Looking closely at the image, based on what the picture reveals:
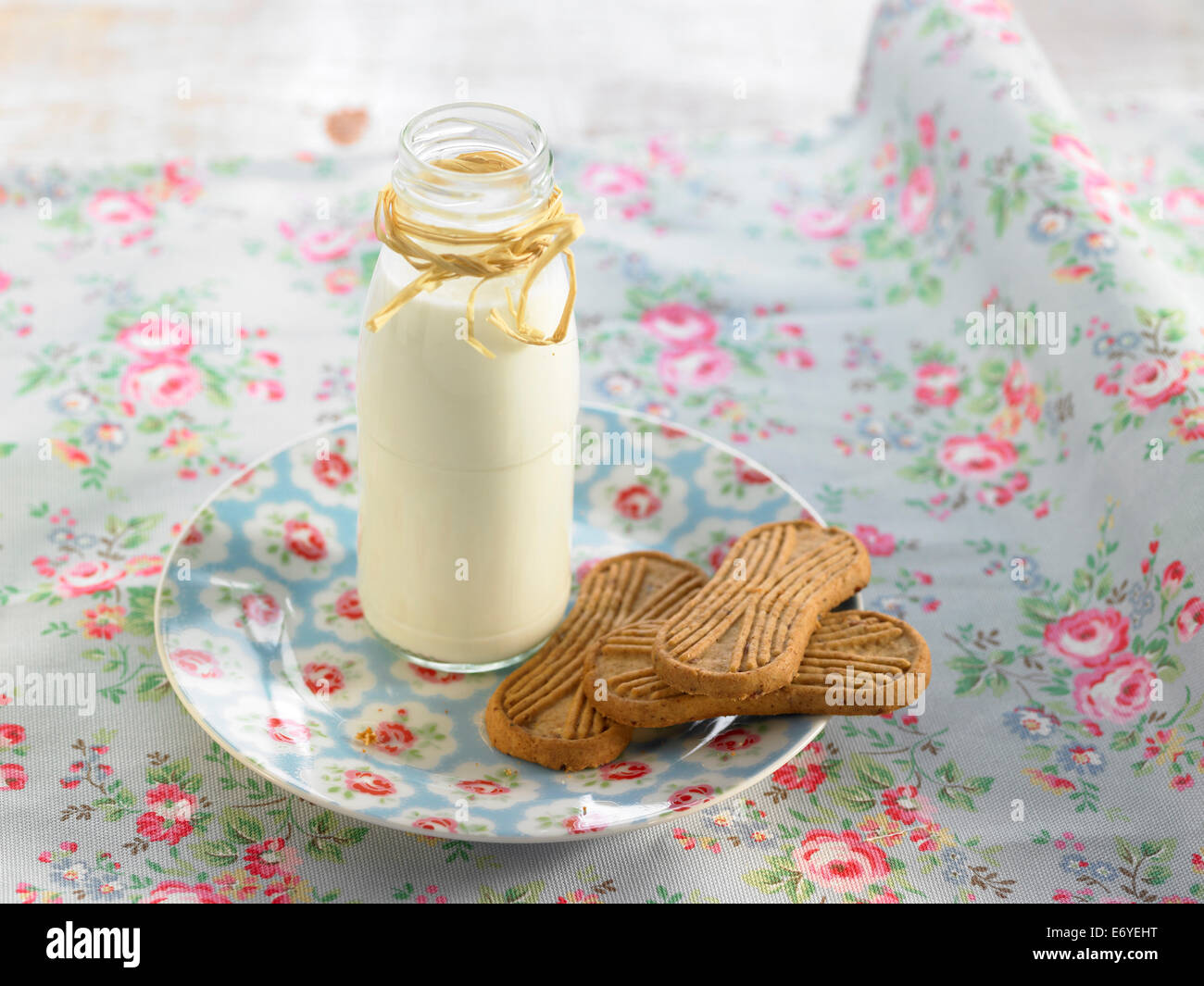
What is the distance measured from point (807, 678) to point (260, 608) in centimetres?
44

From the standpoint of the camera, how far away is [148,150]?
6.10 ft

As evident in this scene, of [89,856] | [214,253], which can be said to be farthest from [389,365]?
[214,253]

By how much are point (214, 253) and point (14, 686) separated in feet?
2.19

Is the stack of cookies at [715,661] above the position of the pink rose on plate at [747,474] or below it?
below

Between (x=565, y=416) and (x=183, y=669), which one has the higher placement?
(x=565, y=416)

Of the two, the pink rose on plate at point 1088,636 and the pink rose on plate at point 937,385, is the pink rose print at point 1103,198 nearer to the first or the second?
the pink rose on plate at point 937,385

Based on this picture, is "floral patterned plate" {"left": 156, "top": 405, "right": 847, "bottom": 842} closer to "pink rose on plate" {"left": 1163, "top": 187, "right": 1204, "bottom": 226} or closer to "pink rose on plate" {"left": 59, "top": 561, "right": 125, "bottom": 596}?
"pink rose on plate" {"left": 59, "top": 561, "right": 125, "bottom": 596}

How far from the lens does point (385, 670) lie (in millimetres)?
951

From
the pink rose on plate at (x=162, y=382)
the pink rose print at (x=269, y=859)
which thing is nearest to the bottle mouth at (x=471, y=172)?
the pink rose print at (x=269, y=859)

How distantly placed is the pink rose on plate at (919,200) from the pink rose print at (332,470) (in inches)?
31.0

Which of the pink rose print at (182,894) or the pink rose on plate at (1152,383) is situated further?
the pink rose on plate at (1152,383)

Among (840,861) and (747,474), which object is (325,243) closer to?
(747,474)

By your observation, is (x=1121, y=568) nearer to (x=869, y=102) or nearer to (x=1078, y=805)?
(x=1078, y=805)

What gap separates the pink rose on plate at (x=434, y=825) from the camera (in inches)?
30.1
